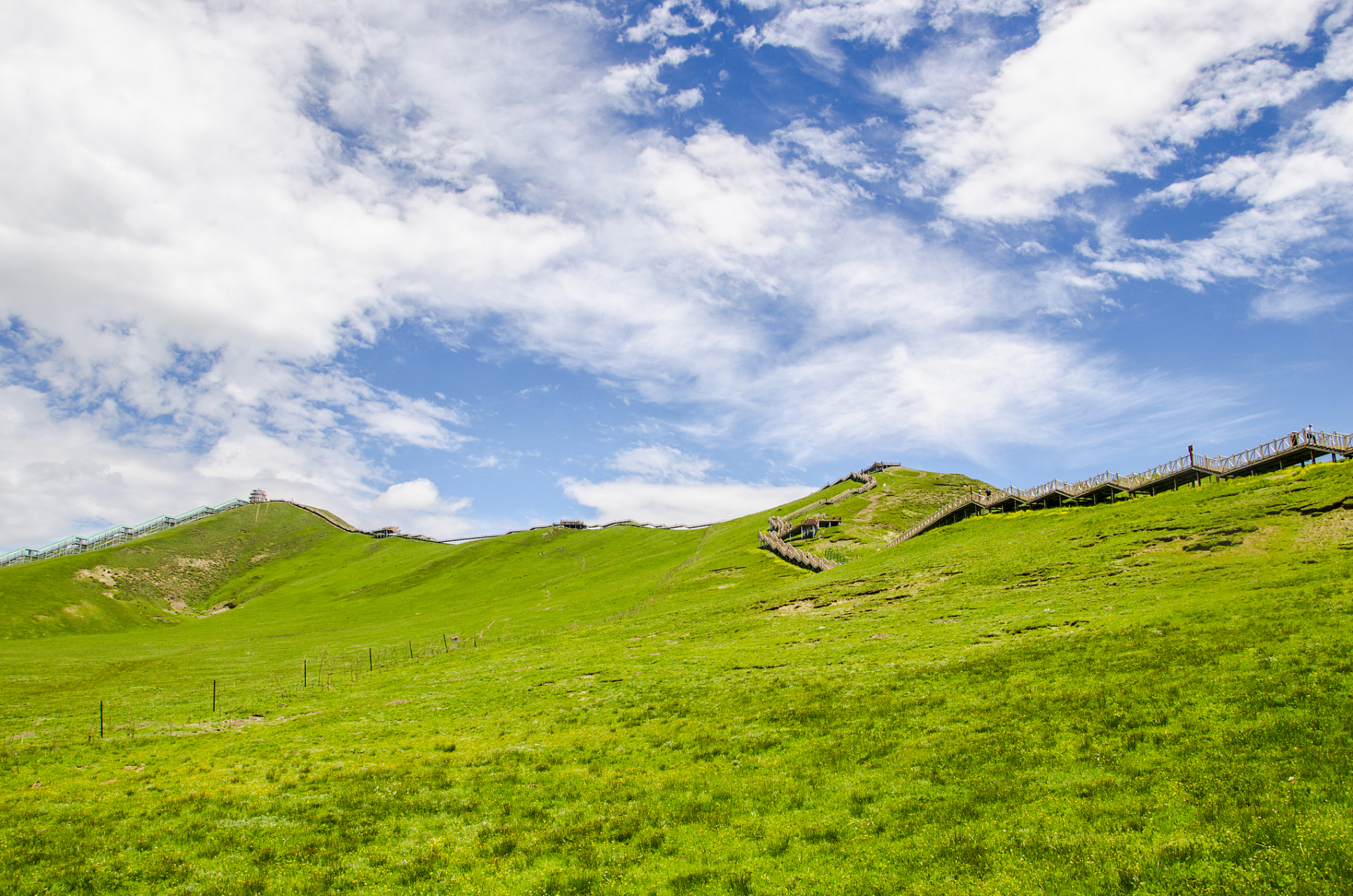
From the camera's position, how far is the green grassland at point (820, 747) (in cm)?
1506

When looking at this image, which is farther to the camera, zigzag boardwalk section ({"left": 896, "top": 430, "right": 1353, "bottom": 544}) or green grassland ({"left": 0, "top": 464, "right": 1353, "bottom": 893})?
zigzag boardwalk section ({"left": 896, "top": 430, "right": 1353, "bottom": 544})

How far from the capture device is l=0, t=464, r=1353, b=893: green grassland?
15.1 metres

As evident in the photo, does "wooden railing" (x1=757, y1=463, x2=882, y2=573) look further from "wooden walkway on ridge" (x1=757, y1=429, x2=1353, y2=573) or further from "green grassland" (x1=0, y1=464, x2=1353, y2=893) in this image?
"green grassland" (x1=0, y1=464, x2=1353, y2=893)

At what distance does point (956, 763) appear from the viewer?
20.2 meters

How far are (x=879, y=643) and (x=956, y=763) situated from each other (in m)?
21.1

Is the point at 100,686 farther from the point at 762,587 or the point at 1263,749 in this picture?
the point at 1263,749

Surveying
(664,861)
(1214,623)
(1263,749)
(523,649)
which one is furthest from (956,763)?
(523,649)

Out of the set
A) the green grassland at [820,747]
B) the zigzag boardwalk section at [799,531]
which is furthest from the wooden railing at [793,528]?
the green grassland at [820,747]

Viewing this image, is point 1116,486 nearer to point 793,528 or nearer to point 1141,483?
point 1141,483

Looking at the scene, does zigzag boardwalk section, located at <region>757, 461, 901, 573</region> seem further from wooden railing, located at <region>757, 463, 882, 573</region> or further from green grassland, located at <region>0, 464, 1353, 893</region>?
green grassland, located at <region>0, 464, 1353, 893</region>

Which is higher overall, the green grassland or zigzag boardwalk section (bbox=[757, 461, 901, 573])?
zigzag boardwalk section (bbox=[757, 461, 901, 573])

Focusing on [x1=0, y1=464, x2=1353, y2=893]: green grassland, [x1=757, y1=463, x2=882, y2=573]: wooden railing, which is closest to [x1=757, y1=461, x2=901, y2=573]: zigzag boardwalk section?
Answer: [x1=757, y1=463, x2=882, y2=573]: wooden railing

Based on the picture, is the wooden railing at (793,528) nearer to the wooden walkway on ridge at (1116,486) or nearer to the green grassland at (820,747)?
the wooden walkway on ridge at (1116,486)

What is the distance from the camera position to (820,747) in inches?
945
